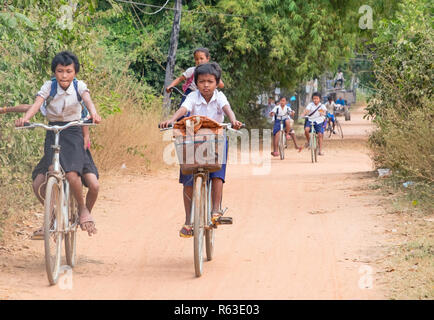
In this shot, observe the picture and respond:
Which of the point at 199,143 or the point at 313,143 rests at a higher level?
the point at 199,143

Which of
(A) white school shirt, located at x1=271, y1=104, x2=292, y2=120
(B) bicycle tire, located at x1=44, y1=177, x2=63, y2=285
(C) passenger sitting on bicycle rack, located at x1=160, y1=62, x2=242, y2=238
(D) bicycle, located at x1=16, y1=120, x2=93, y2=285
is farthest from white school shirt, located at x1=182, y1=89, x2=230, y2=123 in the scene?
(A) white school shirt, located at x1=271, y1=104, x2=292, y2=120

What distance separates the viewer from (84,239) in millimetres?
9000

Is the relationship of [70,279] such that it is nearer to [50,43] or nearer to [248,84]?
[50,43]

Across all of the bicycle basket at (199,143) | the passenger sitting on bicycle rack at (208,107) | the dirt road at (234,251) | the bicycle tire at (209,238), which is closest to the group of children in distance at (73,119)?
the passenger sitting on bicycle rack at (208,107)

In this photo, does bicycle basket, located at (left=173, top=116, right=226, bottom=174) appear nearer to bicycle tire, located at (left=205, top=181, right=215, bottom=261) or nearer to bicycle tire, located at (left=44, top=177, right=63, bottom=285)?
bicycle tire, located at (left=205, top=181, right=215, bottom=261)

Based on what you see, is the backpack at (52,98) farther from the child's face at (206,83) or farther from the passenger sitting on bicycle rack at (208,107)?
the child's face at (206,83)

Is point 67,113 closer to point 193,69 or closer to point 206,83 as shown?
point 206,83

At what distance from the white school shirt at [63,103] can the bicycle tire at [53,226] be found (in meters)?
0.70

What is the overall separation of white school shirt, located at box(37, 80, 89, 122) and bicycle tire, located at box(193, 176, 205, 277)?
1.25 meters

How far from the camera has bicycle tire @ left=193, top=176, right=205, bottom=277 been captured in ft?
22.5

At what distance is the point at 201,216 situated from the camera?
712 cm

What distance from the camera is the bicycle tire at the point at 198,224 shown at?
22.5 feet

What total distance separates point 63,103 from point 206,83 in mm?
1331

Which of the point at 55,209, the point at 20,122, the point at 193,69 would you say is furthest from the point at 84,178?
the point at 193,69
